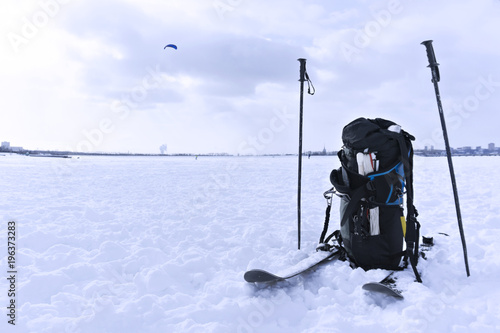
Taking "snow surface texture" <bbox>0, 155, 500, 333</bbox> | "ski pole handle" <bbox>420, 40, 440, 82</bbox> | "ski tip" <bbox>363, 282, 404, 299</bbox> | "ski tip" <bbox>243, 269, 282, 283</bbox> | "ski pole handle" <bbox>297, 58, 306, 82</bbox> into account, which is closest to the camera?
"snow surface texture" <bbox>0, 155, 500, 333</bbox>

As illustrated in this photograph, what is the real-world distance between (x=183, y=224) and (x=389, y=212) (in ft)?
11.3

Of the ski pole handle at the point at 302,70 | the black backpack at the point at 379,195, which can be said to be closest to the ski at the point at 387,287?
the black backpack at the point at 379,195

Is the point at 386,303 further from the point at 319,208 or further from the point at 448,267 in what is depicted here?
the point at 319,208

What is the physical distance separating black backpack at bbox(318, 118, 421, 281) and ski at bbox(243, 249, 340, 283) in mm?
288

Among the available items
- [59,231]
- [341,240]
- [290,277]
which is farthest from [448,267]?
[59,231]

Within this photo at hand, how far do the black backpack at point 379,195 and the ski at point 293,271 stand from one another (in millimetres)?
288

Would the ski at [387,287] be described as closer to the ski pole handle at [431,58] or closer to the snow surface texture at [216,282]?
the snow surface texture at [216,282]

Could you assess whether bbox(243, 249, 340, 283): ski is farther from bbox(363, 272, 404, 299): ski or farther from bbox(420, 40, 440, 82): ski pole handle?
bbox(420, 40, 440, 82): ski pole handle

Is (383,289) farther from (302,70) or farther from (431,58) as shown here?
(302,70)

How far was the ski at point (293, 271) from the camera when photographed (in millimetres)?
2590

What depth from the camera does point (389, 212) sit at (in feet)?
9.53

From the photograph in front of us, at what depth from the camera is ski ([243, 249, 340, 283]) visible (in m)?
2.59

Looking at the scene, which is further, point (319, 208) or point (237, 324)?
point (319, 208)

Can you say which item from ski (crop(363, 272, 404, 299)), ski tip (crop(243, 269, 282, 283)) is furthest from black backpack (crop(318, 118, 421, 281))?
ski tip (crop(243, 269, 282, 283))
